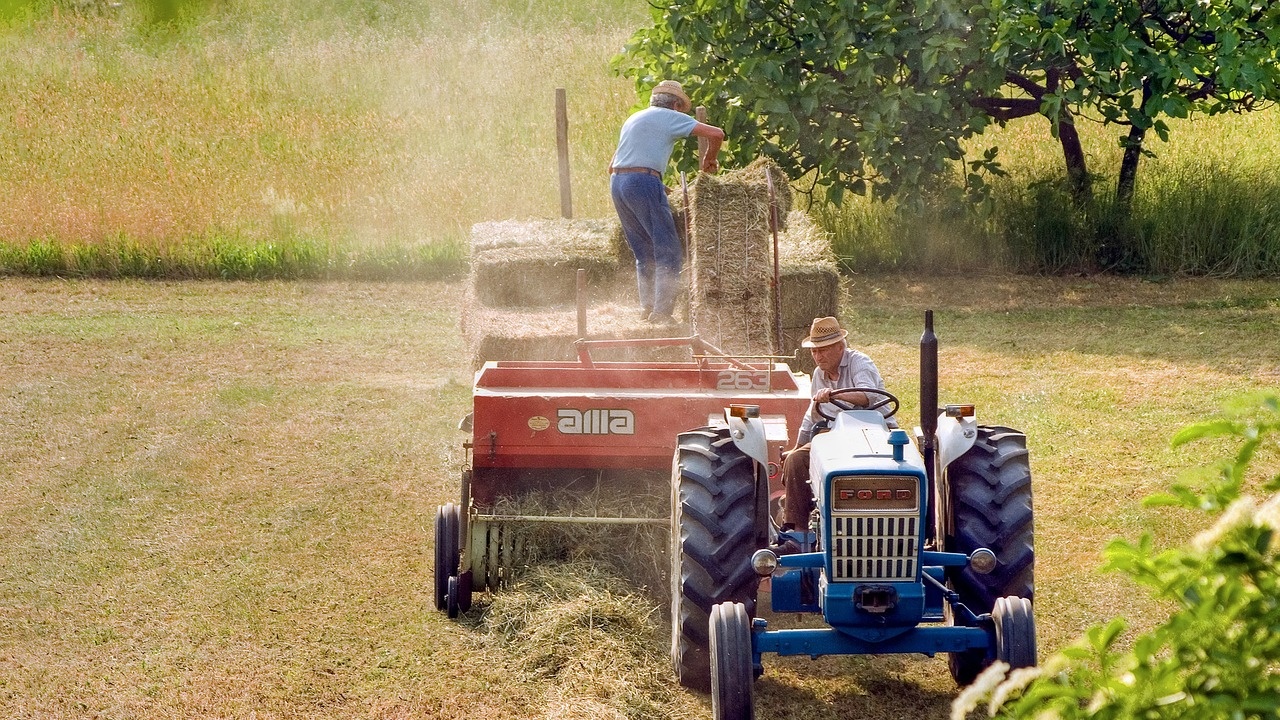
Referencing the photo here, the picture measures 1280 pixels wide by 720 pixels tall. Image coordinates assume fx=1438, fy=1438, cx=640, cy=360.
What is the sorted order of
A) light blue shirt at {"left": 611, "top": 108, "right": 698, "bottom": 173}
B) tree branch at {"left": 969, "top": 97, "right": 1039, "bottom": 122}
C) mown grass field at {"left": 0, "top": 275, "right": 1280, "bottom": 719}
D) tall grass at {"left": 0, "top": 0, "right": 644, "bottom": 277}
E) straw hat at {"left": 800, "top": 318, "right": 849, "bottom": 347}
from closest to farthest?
1. mown grass field at {"left": 0, "top": 275, "right": 1280, "bottom": 719}
2. straw hat at {"left": 800, "top": 318, "right": 849, "bottom": 347}
3. light blue shirt at {"left": 611, "top": 108, "right": 698, "bottom": 173}
4. tree branch at {"left": 969, "top": 97, "right": 1039, "bottom": 122}
5. tall grass at {"left": 0, "top": 0, "right": 644, "bottom": 277}

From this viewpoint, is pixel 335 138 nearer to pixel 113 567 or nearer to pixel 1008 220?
pixel 1008 220

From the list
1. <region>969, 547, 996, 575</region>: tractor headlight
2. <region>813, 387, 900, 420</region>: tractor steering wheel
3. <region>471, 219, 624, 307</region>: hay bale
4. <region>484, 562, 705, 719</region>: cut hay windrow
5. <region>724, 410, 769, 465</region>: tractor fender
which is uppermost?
<region>471, 219, 624, 307</region>: hay bale

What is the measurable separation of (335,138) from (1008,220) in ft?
32.0

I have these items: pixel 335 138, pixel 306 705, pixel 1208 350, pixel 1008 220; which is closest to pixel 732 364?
pixel 306 705

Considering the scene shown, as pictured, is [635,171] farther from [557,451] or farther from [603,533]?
[603,533]

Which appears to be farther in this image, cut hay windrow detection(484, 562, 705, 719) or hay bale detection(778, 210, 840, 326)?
hay bale detection(778, 210, 840, 326)

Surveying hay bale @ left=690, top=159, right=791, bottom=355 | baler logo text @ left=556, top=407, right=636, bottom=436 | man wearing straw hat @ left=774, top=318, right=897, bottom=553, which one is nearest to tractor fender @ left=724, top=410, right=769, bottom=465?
man wearing straw hat @ left=774, top=318, right=897, bottom=553

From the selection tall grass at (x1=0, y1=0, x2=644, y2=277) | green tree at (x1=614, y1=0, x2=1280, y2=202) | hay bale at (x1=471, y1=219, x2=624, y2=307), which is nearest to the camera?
hay bale at (x1=471, y1=219, x2=624, y2=307)

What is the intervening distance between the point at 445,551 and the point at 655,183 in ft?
13.4

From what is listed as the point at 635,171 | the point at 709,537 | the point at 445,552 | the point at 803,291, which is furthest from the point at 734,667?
the point at 803,291

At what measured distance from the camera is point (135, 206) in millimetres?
17406

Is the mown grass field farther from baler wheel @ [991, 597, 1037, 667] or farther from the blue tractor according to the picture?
baler wheel @ [991, 597, 1037, 667]

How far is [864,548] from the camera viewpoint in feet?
15.7

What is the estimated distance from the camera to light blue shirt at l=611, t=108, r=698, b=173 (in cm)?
965
